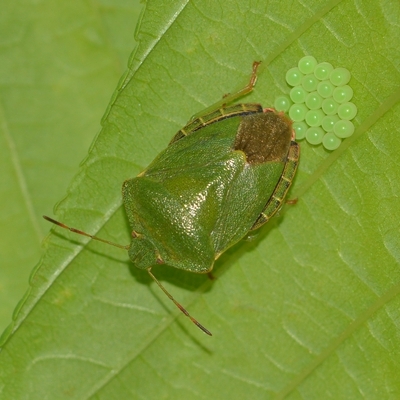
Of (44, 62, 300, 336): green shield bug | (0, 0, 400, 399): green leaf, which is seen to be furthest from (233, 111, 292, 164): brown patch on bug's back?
(0, 0, 400, 399): green leaf

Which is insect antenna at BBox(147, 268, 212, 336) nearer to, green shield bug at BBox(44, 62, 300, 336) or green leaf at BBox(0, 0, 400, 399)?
green shield bug at BBox(44, 62, 300, 336)

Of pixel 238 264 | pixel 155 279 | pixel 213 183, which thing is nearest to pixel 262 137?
pixel 213 183

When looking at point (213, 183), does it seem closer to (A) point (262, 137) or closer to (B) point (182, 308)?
(A) point (262, 137)

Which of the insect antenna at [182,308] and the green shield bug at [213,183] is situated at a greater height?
the green shield bug at [213,183]

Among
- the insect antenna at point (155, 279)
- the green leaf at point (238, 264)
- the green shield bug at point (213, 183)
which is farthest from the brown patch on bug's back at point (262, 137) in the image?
the insect antenna at point (155, 279)

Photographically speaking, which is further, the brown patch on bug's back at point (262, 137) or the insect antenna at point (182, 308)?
the insect antenna at point (182, 308)

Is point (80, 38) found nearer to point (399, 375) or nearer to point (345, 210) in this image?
point (345, 210)

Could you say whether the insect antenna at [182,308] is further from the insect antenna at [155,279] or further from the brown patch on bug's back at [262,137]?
the brown patch on bug's back at [262,137]
